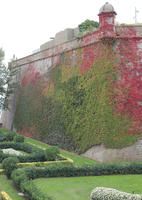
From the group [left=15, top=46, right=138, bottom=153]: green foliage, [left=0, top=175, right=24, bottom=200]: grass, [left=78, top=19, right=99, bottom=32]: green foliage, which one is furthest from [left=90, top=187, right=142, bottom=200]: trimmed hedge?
[left=78, top=19, right=99, bottom=32]: green foliage

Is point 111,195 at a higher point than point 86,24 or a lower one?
lower

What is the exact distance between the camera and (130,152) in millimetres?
14500

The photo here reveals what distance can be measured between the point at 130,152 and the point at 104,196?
6943 mm

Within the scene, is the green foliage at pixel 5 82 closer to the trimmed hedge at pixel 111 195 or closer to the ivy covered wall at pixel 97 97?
the ivy covered wall at pixel 97 97

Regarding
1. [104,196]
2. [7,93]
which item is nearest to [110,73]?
[104,196]

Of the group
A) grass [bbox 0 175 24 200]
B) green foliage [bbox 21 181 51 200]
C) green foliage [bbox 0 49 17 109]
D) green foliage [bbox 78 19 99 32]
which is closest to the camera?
green foliage [bbox 21 181 51 200]

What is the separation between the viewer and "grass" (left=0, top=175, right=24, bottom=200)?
357 inches

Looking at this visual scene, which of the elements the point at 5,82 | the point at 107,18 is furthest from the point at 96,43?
the point at 5,82

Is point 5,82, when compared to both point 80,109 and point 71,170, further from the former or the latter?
point 71,170

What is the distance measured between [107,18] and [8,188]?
9.89 meters

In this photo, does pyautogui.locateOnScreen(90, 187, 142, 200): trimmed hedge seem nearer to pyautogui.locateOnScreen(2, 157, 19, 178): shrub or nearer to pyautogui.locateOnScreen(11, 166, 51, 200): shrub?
pyautogui.locateOnScreen(11, 166, 51, 200): shrub

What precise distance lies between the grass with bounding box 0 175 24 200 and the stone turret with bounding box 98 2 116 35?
8879 mm

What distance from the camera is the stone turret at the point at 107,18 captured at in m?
15.1

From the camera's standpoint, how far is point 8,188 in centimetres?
992
